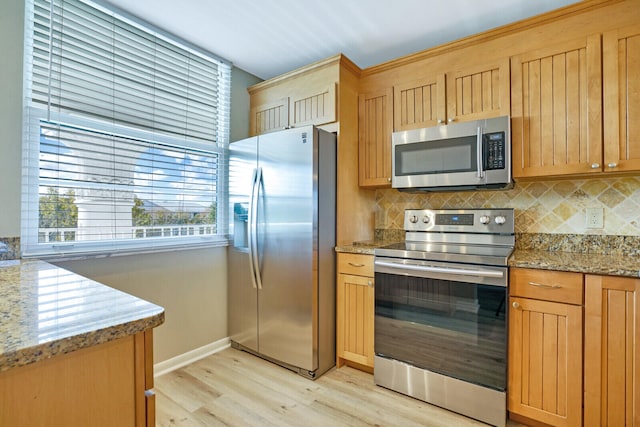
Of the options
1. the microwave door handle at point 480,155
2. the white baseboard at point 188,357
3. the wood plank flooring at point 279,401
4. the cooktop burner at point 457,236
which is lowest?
the wood plank flooring at point 279,401

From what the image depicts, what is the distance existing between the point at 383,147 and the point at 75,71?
6.75ft

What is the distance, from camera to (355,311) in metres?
2.32

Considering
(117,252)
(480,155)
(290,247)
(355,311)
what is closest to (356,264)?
(355,311)

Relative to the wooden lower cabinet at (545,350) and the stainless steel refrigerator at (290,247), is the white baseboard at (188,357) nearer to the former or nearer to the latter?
the stainless steel refrigerator at (290,247)

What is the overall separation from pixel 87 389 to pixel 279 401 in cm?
149

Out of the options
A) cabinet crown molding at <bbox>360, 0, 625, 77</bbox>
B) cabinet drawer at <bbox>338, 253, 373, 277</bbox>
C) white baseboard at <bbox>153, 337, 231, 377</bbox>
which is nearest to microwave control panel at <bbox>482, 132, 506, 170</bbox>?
cabinet crown molding at <bbox>360, 0, 625, 77</bbox>

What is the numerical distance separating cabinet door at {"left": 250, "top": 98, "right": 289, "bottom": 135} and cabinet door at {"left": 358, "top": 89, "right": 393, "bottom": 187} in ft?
2.07

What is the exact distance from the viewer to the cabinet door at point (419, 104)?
7.33 ft

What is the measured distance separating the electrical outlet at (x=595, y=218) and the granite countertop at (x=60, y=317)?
7.93 feet

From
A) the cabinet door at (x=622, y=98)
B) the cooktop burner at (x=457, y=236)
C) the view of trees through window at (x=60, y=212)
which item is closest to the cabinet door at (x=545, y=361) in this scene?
the cooktop burner at (x=457, y=236)

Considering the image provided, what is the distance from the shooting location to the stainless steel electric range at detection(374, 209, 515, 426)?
1750mm

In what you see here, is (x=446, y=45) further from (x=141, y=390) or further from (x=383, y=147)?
(x=141, y=390)

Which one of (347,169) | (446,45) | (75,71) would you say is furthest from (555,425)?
(75,71)

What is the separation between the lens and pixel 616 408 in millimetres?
1515
